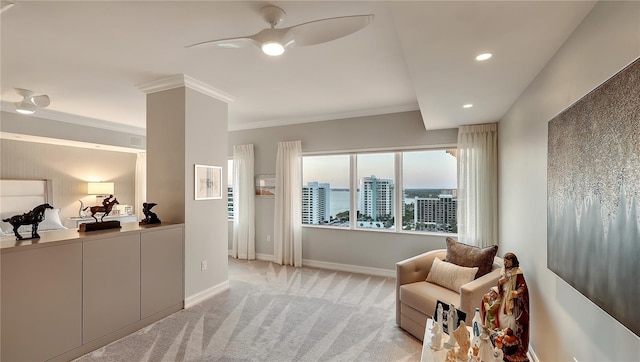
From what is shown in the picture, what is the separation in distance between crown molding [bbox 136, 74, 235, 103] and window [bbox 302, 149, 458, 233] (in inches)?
85.0

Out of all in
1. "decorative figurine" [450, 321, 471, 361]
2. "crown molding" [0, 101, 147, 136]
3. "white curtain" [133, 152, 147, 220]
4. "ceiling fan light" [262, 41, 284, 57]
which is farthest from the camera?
"white curtain" [133, 152, 147, 220]

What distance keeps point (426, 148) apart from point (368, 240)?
5.73 feet

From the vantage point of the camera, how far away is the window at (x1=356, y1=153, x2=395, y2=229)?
4.60m

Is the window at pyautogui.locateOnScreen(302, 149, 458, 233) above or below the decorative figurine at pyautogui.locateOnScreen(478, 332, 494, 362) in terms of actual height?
above

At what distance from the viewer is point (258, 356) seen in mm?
2350

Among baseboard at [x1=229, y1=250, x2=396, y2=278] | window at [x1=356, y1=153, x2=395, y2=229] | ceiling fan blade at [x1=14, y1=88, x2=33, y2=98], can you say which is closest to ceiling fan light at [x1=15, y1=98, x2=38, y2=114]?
ceiling fan blade at [x1=14, y1=88, x2=33, y2=98]

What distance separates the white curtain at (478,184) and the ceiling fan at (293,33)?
298 centimetres

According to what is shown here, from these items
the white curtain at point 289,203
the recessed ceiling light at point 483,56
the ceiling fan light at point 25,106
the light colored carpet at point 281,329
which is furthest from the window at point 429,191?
the ceiling fan light at point 25,106

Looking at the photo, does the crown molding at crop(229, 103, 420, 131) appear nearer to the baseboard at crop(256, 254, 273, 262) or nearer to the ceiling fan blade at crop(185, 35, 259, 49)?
the baseboard at crop(256, 254, 273, 262)

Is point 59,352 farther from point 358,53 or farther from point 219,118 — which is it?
point 358,53

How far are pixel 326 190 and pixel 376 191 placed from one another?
915mm

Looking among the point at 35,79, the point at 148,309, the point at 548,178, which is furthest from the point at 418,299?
the point at 35,79

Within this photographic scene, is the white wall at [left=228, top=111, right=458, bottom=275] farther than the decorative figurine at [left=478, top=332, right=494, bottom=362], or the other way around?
the white wall at [left=228, top=111, right=458, bottom=275]

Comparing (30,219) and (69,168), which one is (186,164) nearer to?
(30,219)
